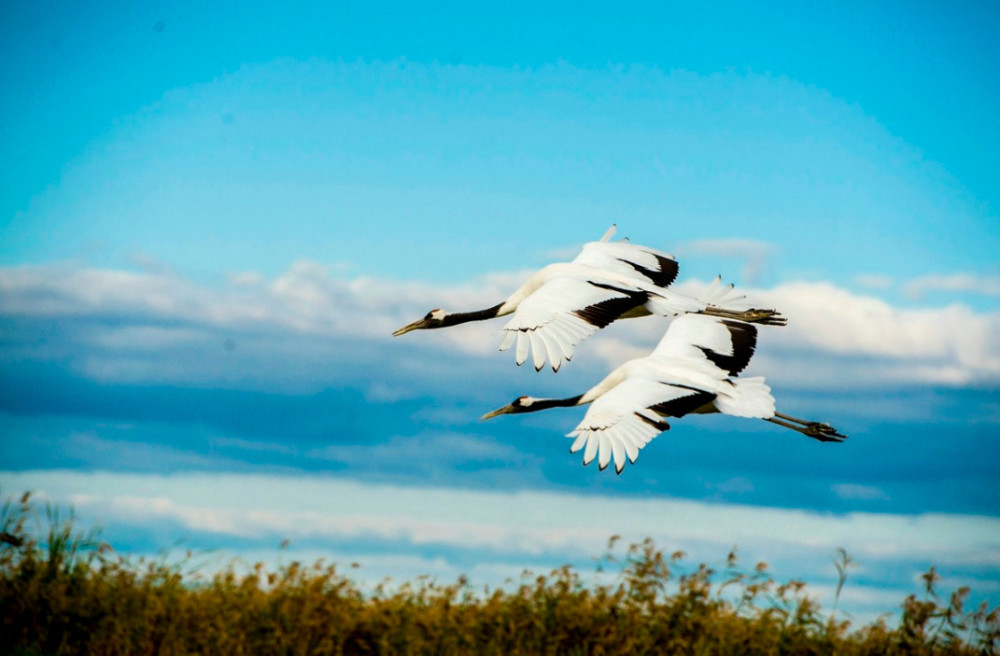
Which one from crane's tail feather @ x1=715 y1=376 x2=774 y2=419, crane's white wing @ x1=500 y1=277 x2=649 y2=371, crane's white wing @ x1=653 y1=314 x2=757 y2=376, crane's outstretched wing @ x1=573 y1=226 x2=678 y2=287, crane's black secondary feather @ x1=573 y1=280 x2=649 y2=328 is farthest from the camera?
crane's white wing @ x1=653 y1=314 x2=757 y2=376

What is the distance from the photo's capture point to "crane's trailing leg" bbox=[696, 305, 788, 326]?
982cm

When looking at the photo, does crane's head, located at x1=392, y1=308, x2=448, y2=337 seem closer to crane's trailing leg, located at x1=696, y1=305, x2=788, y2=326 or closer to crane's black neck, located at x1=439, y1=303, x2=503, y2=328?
crane's black neck, located at x1=439, y1=303, x2=503, y2=328

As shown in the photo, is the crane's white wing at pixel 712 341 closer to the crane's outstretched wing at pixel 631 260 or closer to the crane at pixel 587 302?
the crane at pixel 587 302

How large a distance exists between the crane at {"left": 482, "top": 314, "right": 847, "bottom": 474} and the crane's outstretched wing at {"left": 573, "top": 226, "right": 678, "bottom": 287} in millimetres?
604

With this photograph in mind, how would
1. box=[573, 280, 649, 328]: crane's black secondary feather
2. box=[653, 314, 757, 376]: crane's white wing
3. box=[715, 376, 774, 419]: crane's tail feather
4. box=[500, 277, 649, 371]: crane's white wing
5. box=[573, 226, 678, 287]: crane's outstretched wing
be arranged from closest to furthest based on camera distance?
box=[500, 277, 649, 371]: crane's white wing, box=[573, 280, 649, 328]: crane's black secondary feather, box=[715, 376, 774, 419]: crane's tail feather, box=[573, 226, 678, 287]: crane's outstretched wing, box=[653, 314, 757, 376]: crane's white wing

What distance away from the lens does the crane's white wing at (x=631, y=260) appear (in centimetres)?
917

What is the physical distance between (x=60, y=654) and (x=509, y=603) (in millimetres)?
3385

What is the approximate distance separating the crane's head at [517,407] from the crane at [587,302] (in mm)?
778

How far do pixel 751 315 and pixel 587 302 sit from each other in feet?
8.95

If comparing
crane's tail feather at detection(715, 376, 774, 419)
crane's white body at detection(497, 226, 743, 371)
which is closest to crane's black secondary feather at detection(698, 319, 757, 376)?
crane's white body at detection(497, 226, 743, 371)

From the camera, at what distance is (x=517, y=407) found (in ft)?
31.3

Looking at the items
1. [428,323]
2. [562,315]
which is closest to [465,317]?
[428,323]

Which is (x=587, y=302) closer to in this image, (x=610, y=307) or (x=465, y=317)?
(x=610, y=307)

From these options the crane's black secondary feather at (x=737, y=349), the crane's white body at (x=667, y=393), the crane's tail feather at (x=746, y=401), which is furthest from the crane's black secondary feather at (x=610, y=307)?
the crane's black secondary feather at (x=737, y=349)
